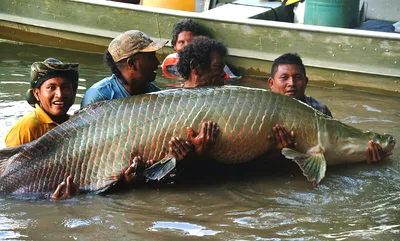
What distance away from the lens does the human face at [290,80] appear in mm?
5766

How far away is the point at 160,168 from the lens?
486cm

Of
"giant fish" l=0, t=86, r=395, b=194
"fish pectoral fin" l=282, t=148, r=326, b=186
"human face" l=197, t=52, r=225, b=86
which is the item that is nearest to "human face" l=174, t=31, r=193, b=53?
"human face" l=197, t=52, r=225, b=86

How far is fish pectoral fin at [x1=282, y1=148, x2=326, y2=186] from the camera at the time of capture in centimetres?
505

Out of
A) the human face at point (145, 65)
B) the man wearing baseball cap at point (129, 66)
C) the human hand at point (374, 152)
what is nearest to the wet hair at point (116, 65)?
the man wearing baseball cap at point (129, 66)

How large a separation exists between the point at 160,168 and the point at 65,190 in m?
0.74

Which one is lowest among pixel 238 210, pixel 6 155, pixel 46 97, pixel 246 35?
pixel 238 210

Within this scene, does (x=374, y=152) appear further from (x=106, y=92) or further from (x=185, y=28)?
(x=185, y=28)

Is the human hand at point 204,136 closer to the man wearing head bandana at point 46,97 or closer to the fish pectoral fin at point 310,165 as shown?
the fish pectoral fin at point 310,165

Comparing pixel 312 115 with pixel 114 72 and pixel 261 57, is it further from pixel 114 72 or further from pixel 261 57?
pixel 261 57

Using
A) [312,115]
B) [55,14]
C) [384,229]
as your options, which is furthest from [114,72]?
[55,14]

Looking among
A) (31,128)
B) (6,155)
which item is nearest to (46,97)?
(31,128)

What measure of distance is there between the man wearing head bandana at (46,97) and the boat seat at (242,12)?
3.92m

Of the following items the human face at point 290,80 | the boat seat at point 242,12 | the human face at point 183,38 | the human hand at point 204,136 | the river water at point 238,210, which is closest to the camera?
the river water at point 238,210

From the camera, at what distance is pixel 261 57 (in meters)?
8.72
